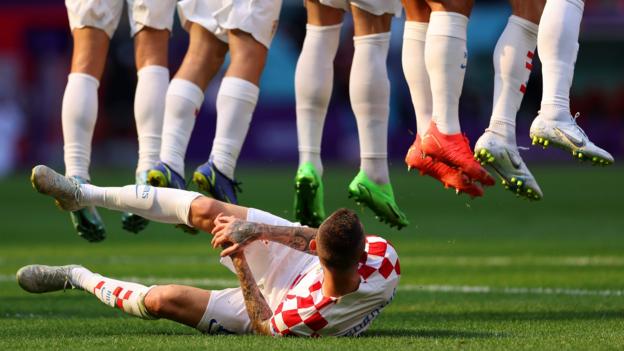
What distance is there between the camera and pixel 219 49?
852 centimetres

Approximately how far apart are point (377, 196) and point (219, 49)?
1.58 meters

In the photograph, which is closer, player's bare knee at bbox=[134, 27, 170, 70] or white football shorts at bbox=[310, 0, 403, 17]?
white football shorts at bbox=[310, 0, 403, 17]

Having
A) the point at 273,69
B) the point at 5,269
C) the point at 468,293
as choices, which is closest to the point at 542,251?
the point at 468,293

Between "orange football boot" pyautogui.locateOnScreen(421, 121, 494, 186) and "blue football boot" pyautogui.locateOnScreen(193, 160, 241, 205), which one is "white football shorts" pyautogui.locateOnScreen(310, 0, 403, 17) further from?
"blue football boot" pyautogui.locateOnScreen(193, 160, 241, 205)

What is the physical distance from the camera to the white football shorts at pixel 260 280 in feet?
22.7

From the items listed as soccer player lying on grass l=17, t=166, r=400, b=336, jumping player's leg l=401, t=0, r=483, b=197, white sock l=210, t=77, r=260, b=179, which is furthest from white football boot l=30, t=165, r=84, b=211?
→ jumping player's leg l=401, t=0, r=483, b=197

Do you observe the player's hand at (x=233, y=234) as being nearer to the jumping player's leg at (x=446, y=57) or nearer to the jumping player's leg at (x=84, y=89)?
the jumping player's leg at (x=446, y=57)

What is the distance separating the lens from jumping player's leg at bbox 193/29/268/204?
8.09 metres

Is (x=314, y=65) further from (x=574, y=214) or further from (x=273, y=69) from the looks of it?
(x=273, y=69)

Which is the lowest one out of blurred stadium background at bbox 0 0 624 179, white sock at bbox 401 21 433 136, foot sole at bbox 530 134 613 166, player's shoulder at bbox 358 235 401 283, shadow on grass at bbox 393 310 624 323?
blurred stadium background at bbox 0 0 624 179

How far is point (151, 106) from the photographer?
8602mm

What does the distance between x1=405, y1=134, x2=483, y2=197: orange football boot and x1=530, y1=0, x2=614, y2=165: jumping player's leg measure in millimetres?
562

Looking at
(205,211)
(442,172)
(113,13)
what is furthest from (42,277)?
(442,172)

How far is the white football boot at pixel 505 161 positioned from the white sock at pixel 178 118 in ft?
7.38
